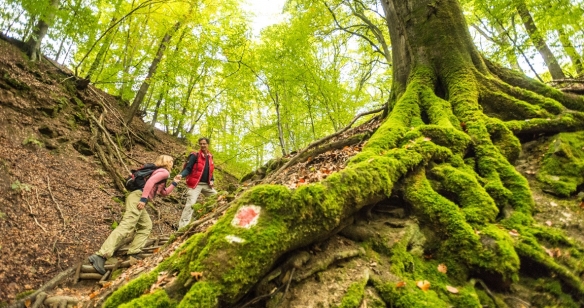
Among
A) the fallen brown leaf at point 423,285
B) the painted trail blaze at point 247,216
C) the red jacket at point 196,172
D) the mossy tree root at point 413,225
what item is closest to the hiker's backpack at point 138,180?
the red jacket at point 196,172

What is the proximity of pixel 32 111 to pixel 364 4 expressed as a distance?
1170cm

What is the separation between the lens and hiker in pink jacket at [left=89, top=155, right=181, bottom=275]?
527cm

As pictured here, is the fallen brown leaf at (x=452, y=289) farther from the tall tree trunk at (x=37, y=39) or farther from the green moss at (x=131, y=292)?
the tall tree trunk at (x=37, y=39)

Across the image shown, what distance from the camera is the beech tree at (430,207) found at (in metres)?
2.22

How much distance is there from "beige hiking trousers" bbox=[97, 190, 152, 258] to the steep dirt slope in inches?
40.0

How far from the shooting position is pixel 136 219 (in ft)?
18.6

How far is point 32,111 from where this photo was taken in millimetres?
8359

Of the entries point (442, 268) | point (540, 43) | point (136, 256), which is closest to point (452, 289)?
point (442, 268)

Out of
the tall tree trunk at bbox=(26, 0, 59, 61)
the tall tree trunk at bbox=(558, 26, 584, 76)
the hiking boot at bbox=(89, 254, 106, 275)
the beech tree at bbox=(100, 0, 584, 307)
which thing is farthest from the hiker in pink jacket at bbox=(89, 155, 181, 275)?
the tall tree trunk at bbox=(558, 26, 584, 76)

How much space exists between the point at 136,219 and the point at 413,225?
499cm

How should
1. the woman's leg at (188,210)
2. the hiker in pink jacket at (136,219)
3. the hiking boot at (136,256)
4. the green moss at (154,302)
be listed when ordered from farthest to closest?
the woman's leg at (188,210) < the hiking boot at (136,256) < the hiker in pink jacket at (136,219) < the green moss at (154,302)

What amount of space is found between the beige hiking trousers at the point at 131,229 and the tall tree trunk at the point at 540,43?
10245mm

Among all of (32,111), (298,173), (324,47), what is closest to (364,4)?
(324,47)

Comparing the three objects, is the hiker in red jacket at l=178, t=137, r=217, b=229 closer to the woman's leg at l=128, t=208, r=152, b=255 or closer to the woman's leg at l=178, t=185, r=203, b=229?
the woman's leg at l=178, t=185, r=203, b=229
